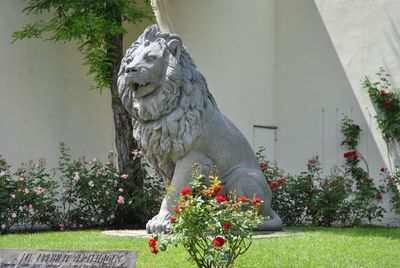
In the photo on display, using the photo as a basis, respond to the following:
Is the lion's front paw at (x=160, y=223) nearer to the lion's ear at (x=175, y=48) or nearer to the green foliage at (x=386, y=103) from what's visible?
the lion's ear at (x=175, y=48)

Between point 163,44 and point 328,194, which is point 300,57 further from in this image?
point 163,44

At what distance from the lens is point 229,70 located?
13258 mm

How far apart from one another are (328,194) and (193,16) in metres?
4.96

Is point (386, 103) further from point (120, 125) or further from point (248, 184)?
point (248, 184)

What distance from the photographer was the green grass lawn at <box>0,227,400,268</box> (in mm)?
5742

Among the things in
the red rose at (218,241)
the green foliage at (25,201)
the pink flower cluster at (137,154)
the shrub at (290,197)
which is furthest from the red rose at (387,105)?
the red rose at (218,241)

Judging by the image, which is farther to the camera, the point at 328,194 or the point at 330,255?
the point at 328,194

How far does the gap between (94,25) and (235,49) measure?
3.68 meters

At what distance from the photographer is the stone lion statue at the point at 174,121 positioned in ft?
23.2

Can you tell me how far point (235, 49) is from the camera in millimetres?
13305

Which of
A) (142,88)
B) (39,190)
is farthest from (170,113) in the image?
(39,190)

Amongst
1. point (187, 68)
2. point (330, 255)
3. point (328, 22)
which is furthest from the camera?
point (328, 22)

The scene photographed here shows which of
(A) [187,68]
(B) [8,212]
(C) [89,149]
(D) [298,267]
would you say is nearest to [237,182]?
(A) [187,68]

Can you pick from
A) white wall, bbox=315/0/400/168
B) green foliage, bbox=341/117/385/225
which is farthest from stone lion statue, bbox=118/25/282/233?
white wall, bbox=315/0/400/168
